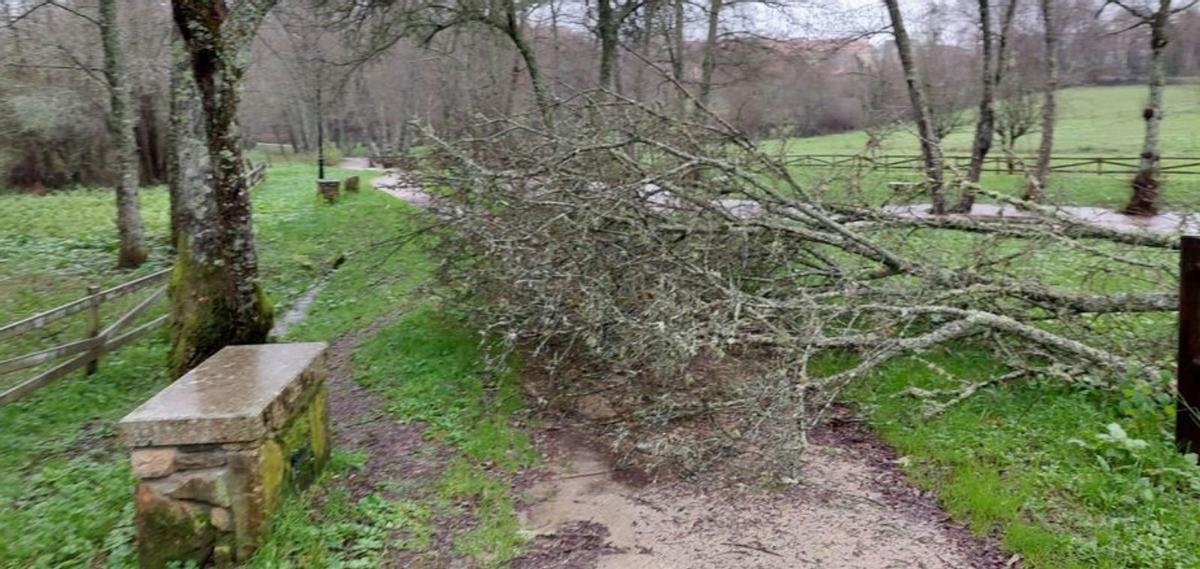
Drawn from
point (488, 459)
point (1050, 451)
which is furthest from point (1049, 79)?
point (488, 459)

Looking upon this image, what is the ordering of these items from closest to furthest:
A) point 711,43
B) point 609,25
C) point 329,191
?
point 609,25
point 711,43
point 329,191

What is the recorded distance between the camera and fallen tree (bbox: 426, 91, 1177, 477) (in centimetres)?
514

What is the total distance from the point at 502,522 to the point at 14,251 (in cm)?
1247

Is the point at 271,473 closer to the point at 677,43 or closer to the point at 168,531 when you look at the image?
the point at 168,531

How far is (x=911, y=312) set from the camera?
210 inches

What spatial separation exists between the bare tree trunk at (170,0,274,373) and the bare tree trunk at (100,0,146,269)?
6.95 metres

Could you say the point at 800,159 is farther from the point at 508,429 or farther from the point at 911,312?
the point at 508,429

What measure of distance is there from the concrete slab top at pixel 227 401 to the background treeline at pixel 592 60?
7.06 meters

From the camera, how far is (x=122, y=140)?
11633 millimetres

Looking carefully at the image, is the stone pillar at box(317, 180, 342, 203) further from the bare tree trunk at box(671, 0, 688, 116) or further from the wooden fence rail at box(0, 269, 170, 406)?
the wooden fence rail at box(0, 269, 170, 406)

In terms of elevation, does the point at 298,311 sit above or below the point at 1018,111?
below

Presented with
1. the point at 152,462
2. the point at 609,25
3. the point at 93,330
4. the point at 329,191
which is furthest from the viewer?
the point at 329,191

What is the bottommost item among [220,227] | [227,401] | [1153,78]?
[227,401]

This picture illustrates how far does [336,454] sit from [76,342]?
3.56m
